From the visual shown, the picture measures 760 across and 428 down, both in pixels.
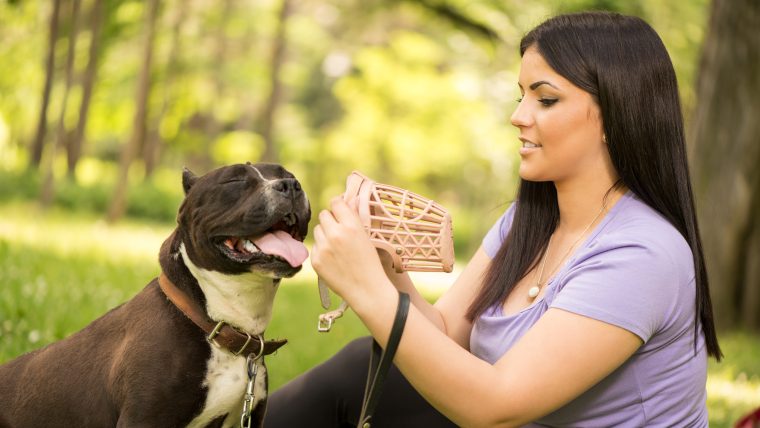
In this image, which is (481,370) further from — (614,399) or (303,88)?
(303,88)

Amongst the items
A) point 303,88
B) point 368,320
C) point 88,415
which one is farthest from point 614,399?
point 303,88

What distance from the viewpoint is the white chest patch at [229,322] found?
2961 millimetres

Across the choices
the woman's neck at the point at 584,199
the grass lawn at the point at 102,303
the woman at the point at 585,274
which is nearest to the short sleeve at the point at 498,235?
the woman at the point at 585,274

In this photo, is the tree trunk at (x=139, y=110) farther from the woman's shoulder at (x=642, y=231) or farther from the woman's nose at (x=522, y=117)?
the woman's shoulder at (x=642, y=231)

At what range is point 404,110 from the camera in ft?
100

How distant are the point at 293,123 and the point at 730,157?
2598 centimetres

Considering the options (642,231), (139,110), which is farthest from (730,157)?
(139,110)

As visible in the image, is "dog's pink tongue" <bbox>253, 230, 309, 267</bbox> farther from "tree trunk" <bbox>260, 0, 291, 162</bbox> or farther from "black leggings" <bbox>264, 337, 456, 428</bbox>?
"tree trunk" <bbox>260, 0, 291, 162</bbox>

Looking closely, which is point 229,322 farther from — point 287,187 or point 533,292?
point 533,292

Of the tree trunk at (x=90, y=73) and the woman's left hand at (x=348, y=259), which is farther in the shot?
the tree trunk at (x=90, y=73)

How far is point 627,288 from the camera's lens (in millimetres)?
2486

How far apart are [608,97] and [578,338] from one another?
0.74 m

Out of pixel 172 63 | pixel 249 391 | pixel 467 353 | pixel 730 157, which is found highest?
pixel 467 353

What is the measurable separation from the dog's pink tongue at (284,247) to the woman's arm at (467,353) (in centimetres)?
37
